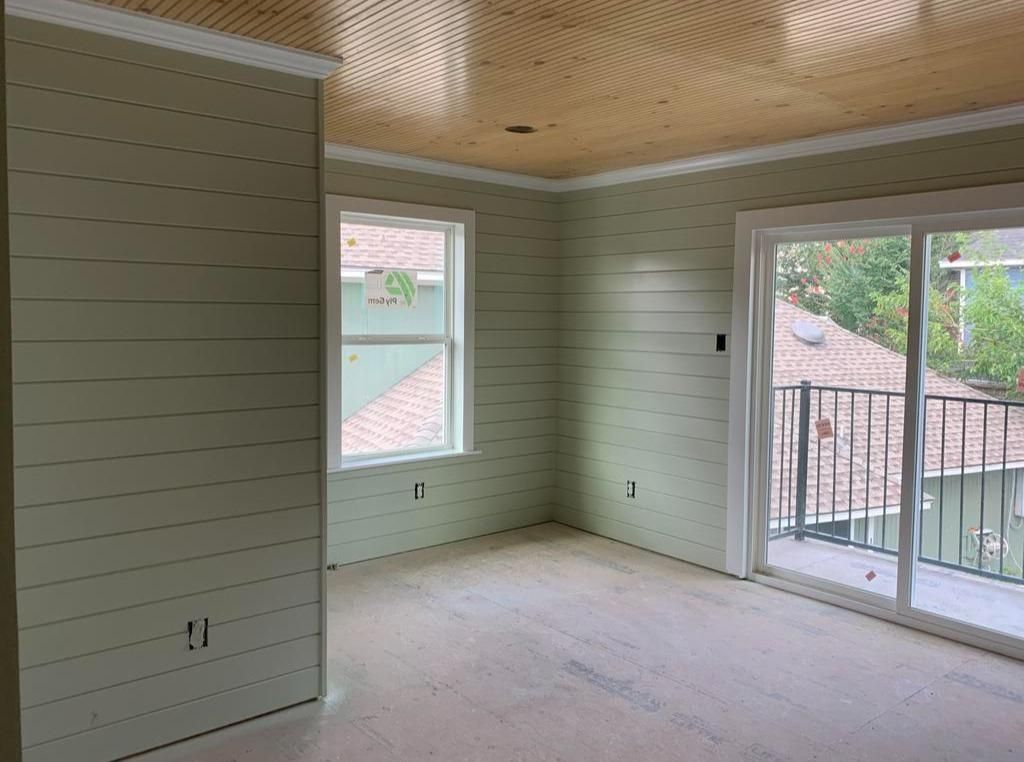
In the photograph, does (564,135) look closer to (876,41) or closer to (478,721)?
(876,41)

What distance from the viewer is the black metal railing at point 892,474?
12.5 ft

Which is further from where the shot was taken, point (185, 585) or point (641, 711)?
point (641, 711)

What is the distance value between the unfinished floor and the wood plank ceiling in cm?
243

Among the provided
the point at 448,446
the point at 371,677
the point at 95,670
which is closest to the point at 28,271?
the point at 95,670

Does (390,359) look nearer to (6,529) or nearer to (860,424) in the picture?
(860,424)

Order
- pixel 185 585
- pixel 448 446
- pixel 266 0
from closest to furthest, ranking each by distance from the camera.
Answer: pixel 266 0 → pixel 185 585 → pixel 448 446

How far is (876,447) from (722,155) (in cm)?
179

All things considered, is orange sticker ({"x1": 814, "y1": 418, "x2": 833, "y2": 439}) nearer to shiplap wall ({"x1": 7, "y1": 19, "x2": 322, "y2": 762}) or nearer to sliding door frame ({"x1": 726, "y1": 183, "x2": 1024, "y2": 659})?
sliding door frame ({"x1": 726, "y1": 183, "x2": 1024, "y2": 659})

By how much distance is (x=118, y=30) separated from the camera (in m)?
2.64

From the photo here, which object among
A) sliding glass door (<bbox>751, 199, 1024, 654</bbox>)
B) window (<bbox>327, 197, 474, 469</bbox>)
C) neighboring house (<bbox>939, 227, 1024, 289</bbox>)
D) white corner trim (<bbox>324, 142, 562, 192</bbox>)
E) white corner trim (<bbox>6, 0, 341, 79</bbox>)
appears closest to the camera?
white corner trim (<bbox>6, 0, 341, 79</bbox>)

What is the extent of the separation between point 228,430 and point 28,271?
81 centimetres

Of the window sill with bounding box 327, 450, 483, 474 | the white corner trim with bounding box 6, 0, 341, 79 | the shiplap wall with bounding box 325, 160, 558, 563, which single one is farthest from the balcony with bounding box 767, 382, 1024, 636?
the white corner trim with bounding box 6, 0, 341, 79

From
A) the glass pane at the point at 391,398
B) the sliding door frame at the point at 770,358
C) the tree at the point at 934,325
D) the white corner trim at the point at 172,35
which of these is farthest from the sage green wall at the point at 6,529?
the glass pane at the point at 391,398

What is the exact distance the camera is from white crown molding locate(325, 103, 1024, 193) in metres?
3.72
